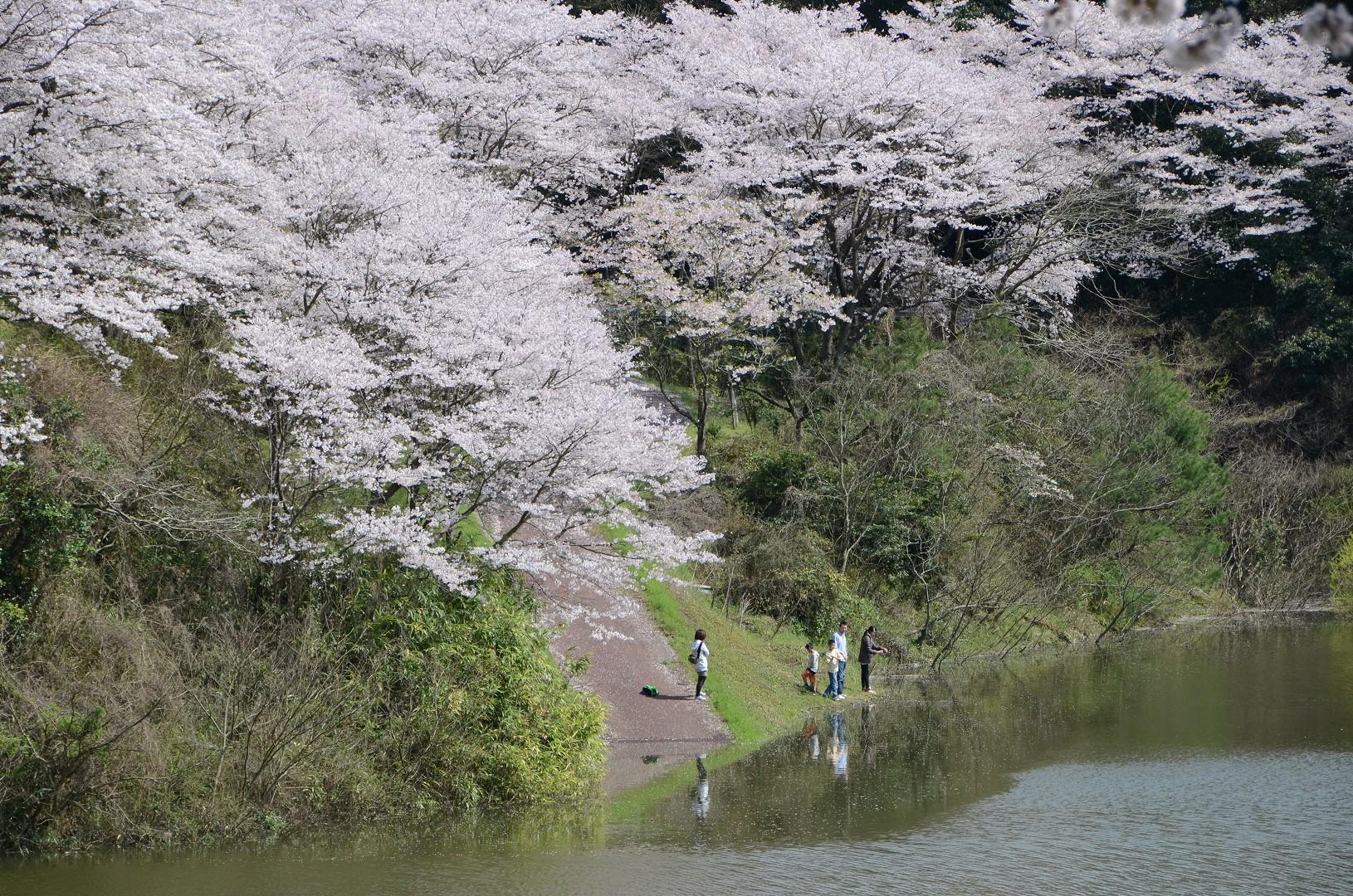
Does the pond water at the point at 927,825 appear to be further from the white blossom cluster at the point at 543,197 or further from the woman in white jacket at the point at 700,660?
the white blossom cluster at the point at 543,197

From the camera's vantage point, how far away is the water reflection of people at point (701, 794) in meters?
13.9

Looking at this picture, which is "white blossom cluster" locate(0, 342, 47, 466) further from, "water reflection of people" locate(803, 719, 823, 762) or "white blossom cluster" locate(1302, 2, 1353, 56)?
"white blossom cluster" locate(1302, 2, 1353, 56)

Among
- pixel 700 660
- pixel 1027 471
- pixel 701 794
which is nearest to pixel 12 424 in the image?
pixel 701 794

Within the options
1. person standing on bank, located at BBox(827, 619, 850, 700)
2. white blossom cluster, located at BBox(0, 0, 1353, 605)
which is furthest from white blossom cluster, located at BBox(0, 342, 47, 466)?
person standing on bank, located at BBox(827, 619, 850, 700)

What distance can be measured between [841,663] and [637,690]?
13.6 ft

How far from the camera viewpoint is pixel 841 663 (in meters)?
20.9

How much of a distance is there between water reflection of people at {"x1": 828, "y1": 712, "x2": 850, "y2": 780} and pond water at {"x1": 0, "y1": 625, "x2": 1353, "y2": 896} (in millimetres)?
57

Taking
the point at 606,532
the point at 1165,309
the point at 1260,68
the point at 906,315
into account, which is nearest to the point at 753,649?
the point at 606,532

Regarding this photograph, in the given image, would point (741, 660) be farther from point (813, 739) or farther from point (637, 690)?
point (637, 690)

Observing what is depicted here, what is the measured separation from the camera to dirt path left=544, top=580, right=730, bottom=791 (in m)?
16.8

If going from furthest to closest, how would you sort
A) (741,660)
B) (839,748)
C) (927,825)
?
(741,660) → (839,748) → (927,825)

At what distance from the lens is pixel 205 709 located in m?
12.9

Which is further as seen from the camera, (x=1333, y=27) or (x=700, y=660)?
(x=700, y=660)

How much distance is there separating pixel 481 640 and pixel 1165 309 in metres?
29.5
